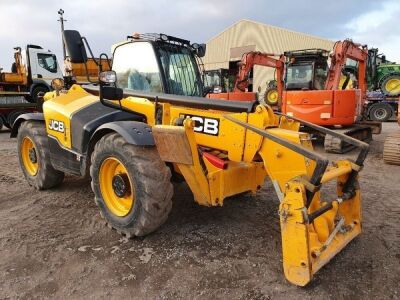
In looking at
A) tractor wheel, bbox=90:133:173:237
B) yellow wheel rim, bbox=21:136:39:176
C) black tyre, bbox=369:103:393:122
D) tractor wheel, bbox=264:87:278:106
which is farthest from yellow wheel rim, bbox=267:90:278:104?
tractor wheel, bbox=90:133:173:237

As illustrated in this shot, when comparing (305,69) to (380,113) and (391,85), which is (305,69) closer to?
(380,113)

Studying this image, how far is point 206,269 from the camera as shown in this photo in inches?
119

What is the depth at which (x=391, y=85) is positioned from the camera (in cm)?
1798

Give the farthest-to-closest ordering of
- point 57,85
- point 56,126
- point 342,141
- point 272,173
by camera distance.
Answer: point 342,141, point 57,85, point 56,126, point 272,173

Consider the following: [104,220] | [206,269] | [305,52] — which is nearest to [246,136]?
[206,269]

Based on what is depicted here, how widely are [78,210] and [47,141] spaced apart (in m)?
1.16

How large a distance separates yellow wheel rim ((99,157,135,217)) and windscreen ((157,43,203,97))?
3.37 ft

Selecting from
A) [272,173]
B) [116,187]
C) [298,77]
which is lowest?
[116,187]

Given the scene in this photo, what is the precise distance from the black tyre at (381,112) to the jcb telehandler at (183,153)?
43.9 feet

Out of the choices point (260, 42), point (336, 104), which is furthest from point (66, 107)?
point (260, 42)

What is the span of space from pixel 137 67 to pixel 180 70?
50cm

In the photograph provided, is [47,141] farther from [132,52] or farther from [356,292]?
[356,292]

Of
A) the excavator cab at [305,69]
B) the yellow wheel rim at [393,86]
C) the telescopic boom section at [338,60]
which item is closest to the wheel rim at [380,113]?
the yellow wheel rim at [393,86]

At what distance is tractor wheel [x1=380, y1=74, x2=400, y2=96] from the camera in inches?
701
